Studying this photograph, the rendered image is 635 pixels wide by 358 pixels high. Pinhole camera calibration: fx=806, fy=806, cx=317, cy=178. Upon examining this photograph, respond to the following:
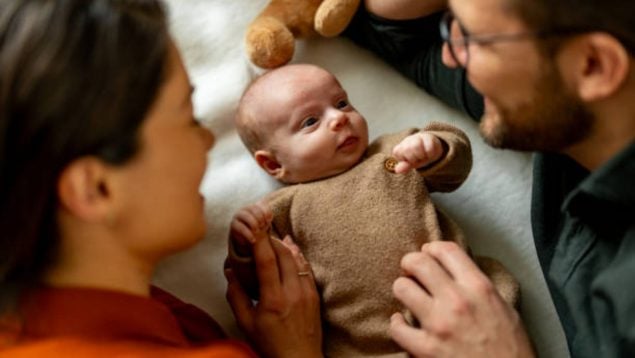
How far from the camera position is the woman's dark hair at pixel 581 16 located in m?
0.88

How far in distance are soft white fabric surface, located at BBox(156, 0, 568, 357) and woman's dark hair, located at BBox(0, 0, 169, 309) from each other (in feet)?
1.43

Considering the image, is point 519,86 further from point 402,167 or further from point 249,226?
point 249,226

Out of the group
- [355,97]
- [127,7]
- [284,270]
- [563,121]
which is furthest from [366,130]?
[127,7]

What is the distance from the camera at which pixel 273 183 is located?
1360 mm

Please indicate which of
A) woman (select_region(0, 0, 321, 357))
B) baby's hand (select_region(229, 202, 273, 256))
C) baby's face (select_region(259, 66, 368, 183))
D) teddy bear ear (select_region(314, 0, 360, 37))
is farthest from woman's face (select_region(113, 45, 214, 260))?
teddy bear ear (select_region(314, 0, 360, 37))

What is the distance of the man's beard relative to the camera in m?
0.98

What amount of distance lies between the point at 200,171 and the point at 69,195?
0.17m

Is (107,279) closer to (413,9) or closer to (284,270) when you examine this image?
(284,270)

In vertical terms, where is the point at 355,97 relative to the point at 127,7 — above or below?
below

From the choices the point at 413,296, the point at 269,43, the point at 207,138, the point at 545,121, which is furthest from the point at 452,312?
the point at 269,43

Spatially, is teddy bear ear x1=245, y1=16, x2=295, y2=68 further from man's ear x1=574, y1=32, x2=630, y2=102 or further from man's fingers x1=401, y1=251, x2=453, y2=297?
man's ear x1=574, y1=32, x2=630, y2=102

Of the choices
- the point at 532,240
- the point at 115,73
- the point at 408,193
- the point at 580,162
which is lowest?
the point at 532,240

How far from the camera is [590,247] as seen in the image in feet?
3.44

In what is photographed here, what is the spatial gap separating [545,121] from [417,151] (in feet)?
0.83
